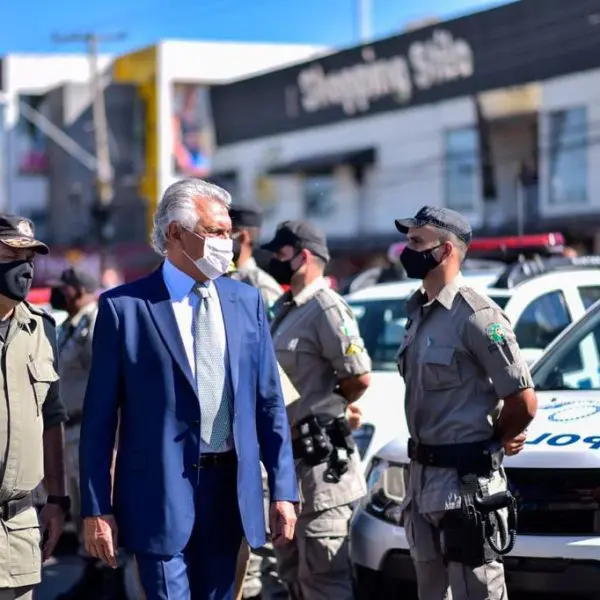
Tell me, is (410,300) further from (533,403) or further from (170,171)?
(170,171)

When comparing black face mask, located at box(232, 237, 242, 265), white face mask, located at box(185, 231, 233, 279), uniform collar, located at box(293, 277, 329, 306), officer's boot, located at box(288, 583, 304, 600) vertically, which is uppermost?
white face mask, located at box(185, 231, 233, 279)

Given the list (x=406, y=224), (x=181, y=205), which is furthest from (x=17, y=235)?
(x=406, y=224)

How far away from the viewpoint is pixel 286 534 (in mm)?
4051

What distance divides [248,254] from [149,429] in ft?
9.37

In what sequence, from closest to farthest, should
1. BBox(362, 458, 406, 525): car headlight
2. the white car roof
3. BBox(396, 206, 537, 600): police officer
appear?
BBox(396, 206, 537, 600): police officer, BBox(362, 458, 406, 525): car headlight, the white car roof

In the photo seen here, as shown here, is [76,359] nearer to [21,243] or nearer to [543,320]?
[543,320]


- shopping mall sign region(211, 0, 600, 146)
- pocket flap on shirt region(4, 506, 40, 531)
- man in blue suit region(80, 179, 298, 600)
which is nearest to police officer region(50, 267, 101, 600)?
pocket flap on shirt region(4, 506, 40, 531)

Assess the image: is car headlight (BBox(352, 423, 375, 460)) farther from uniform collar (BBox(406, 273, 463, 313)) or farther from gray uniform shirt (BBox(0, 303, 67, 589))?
gray uniform shirt (BBox(0, 303, 67, 589))

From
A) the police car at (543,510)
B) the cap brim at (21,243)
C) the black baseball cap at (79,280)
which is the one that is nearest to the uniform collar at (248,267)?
the police car at (543,510)

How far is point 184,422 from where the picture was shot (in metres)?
3.91

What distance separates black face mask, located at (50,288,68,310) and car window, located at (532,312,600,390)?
11.1 ft

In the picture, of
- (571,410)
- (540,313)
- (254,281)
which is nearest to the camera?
(571,410)

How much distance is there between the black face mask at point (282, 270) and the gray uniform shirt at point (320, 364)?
0.23 m

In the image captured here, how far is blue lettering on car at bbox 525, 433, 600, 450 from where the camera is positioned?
4.89 m
